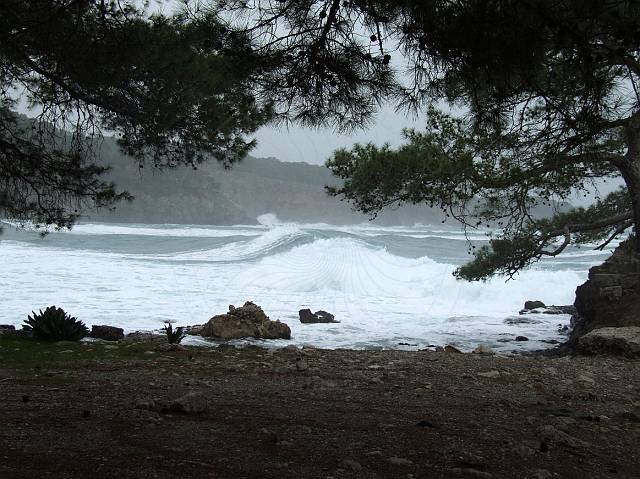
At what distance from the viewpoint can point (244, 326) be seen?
11.2 meters

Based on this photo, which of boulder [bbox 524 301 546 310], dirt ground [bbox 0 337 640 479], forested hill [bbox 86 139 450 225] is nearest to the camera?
dirt ground [bbox 0 337 640 479]

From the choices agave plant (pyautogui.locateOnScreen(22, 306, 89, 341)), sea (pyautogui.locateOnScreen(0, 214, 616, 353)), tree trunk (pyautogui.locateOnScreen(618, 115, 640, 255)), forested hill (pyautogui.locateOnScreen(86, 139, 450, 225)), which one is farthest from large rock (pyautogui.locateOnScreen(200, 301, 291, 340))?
forested hill (pyautogui.locateOnScreen(86, 139, 450, 225))

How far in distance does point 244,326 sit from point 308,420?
7294mm

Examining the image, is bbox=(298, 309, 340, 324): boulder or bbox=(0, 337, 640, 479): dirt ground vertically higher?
bbox=(0, 337, 640, 479): dirt ground

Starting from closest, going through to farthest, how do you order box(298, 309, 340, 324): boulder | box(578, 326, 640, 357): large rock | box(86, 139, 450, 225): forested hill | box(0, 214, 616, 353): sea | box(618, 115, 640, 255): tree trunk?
box(618, 115, 640, 255): tree trunk < box(578, 326, 640, 357): large rock < box(0, 214, 616, 353): sea < box(298, 309, 340, 324): boulder < box(86, 139, 450, 225): forested hill

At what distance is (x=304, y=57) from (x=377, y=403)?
109 inches

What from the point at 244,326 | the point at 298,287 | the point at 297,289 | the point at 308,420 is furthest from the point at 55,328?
the point at 298,287

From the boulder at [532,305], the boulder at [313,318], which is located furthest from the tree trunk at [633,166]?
the boulder at [532,305]

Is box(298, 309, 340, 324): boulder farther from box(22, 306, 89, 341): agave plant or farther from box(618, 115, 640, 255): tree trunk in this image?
box(618, 115, 640, 255): tree trunk

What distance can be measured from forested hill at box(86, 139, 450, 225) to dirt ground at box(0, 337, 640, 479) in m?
64.9

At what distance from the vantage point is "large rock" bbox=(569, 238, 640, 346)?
11.3m

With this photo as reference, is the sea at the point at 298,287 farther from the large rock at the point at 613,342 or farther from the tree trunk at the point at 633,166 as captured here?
the large rock at the point at 613,342

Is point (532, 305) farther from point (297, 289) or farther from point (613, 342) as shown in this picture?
point (613, 342)

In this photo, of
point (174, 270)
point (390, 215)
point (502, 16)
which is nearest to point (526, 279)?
point (174, 270)
